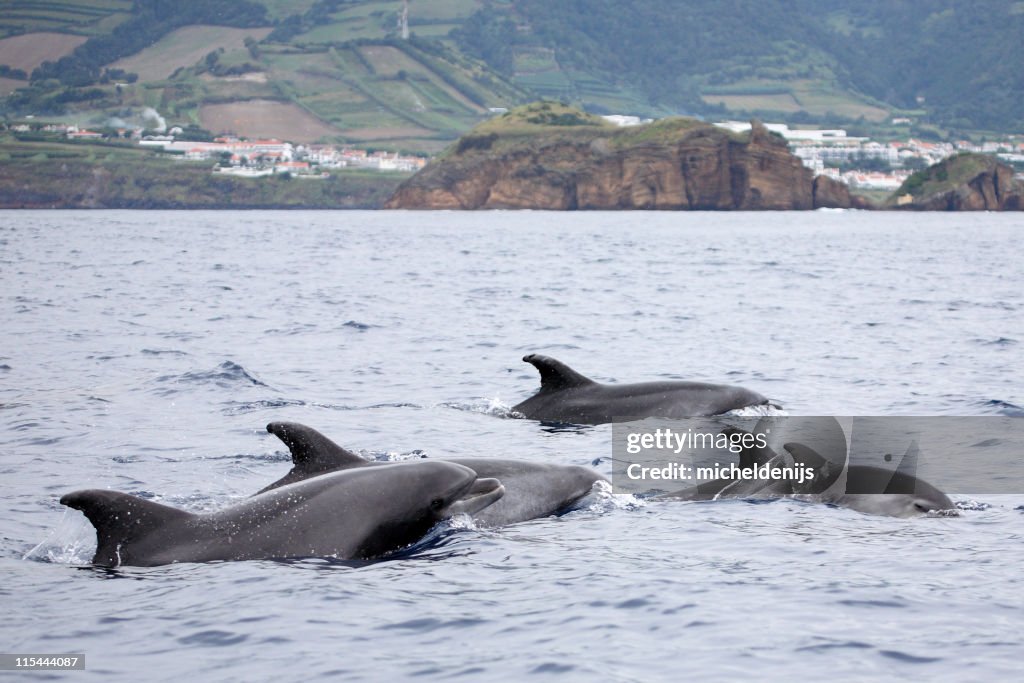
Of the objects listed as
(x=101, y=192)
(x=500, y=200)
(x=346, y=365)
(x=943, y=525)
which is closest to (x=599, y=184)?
(x=500, y=200)

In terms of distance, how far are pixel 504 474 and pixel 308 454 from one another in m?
1.95

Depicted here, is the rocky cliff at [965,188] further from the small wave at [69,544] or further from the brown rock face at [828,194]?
the small wave at [69,544]

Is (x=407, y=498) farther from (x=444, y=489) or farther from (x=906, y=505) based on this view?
(x=906, y=505)

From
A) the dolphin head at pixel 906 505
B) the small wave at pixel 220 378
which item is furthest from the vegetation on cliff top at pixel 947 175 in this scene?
the dolphin head at pixel 906 505

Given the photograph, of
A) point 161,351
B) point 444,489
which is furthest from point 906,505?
point 161,351

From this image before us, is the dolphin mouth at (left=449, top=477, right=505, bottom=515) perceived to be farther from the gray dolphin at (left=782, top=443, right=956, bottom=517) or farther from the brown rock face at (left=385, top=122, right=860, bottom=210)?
the brown rock face at (left=385, top=122, right=860, bottom=210)

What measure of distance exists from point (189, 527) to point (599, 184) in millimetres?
172294

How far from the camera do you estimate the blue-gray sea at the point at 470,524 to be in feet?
29.0

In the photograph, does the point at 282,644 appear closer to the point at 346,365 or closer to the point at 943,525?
the point at 943,525

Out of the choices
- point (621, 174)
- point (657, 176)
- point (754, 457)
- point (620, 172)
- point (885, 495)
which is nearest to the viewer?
point (885, 495)

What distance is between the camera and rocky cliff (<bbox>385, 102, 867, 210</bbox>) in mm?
175750

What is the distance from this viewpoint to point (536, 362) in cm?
1725

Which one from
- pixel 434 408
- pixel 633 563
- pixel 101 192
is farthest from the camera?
pixel 101 192

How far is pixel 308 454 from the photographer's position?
37.4 feet
